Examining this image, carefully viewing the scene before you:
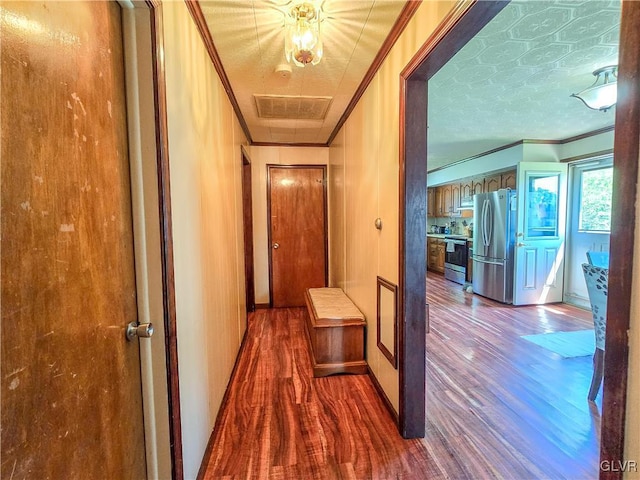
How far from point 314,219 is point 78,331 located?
374 cm

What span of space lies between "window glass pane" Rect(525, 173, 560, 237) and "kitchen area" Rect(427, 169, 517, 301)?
1.05ft

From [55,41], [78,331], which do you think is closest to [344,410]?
[78,331]

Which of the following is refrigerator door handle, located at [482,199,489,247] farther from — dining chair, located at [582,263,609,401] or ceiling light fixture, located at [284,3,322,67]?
ceiling light fixture, located at [284,3,322,67]

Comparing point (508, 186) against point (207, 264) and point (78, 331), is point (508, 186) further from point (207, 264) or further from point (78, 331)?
point (78, 331)

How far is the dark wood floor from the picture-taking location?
5.14 feet

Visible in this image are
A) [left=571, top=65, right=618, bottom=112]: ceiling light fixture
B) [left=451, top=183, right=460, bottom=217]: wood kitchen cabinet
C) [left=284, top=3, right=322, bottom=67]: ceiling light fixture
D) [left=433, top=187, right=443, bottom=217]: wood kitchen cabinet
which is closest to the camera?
[left=284, top=3, right=322, bottom=67]: ceiling light fixture

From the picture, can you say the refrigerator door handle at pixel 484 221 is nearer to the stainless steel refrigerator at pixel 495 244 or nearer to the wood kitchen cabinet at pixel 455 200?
the stainless steel refrigerator at pixel 495 244

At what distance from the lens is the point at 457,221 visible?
7.06 meters

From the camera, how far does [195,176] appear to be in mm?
1557

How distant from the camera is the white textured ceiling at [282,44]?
158cm

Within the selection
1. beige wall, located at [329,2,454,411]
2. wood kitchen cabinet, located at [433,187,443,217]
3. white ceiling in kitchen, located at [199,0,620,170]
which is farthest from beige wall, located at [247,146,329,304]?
wood kitchen cabinet, located at [433,187,443,217]

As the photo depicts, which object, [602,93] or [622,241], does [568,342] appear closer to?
[602,93]

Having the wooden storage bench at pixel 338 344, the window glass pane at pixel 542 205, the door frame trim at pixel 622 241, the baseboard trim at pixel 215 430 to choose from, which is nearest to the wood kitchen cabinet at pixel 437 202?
the window glass pane at pixel 542 205

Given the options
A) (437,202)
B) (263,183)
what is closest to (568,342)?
(263,183)
